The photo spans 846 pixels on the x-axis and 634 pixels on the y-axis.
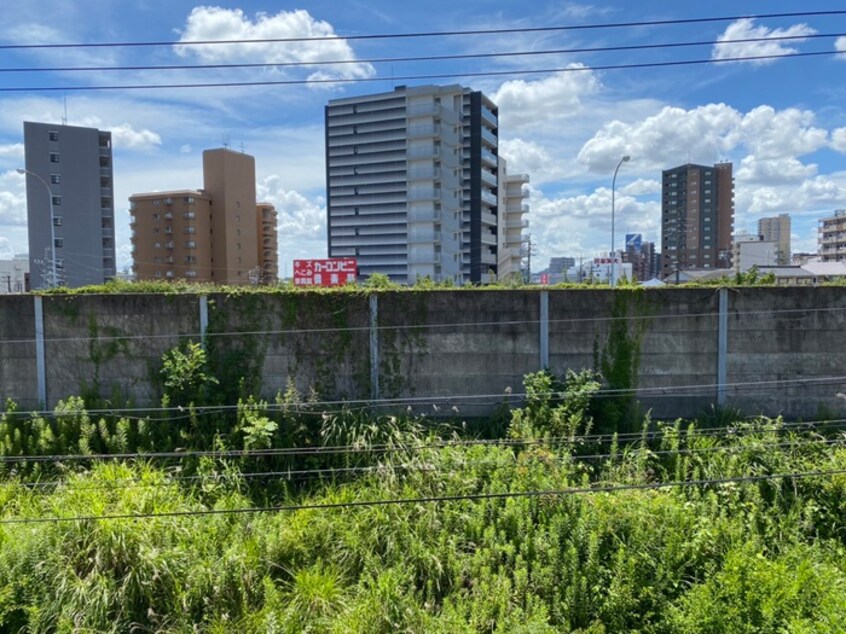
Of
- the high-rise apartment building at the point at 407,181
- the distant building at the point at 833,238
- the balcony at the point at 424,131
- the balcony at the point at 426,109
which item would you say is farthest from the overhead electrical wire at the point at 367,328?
the distant building at the point at 833,238

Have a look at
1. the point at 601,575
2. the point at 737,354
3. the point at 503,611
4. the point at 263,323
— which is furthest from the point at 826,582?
the point at 263,323

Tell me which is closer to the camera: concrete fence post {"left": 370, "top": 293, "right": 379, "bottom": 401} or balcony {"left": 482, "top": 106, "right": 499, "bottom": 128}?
concrete fence post {"left": 370, "top": 293, "right": 379, "bottom": 401}

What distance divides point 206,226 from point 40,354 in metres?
49.3

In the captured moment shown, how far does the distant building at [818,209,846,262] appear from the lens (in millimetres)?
65181

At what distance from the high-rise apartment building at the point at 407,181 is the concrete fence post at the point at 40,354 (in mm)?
35624

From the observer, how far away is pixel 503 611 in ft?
16.2

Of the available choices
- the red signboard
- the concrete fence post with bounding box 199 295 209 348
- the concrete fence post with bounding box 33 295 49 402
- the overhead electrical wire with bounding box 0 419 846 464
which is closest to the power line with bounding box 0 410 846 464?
the overhead electrical wire with bounding box 0 419 846 464

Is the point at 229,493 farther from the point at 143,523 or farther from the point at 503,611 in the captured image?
the point at 503,611

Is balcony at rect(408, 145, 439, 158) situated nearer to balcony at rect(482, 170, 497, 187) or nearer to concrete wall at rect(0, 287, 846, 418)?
balcony at rect(482, 170, 497, 187)

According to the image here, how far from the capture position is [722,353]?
783 centimetres

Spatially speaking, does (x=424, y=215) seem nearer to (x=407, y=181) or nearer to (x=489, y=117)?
(x=407, y=181)

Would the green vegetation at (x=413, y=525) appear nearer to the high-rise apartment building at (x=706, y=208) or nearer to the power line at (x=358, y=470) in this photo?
the power line at (x=358, y=470)

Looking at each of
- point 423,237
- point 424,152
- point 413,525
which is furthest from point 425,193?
point 413,525

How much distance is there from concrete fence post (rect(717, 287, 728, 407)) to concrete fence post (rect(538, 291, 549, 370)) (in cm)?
255
